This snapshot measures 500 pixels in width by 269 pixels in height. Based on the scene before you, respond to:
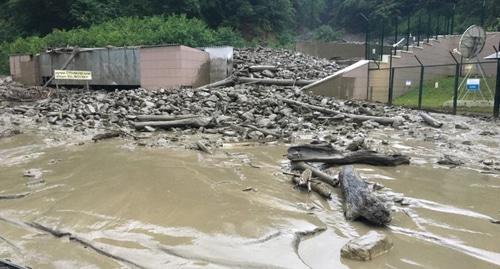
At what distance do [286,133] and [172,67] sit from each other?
24.8ft

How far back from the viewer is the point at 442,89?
68.4 feet

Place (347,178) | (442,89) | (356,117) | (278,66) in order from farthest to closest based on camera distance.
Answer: (442,89), (278,66), (356,117), (347,178)

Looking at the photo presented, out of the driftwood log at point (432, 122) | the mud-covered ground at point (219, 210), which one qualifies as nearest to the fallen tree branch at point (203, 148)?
the mud-covered ground at point (219, 210)

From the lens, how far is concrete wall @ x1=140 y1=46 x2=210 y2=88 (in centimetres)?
1708

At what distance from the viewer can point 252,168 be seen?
766cm

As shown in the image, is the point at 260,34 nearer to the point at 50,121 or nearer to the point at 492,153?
the point at 50,121

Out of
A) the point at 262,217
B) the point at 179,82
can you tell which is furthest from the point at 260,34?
the point at 262,217

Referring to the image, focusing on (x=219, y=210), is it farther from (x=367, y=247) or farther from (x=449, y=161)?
(x=449, y=161)

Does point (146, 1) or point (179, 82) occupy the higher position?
point (146, 1)

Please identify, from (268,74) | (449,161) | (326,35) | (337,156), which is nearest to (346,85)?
(268,74)

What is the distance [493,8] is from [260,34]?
59.6 ft

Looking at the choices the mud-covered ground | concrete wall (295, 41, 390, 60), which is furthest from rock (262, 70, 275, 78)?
concrete wall (295, 41, 390, 60)

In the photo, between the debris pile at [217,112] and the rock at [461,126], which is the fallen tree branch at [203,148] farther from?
the rock at [461,126]

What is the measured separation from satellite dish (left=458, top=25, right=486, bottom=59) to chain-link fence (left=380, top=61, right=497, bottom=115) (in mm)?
756
